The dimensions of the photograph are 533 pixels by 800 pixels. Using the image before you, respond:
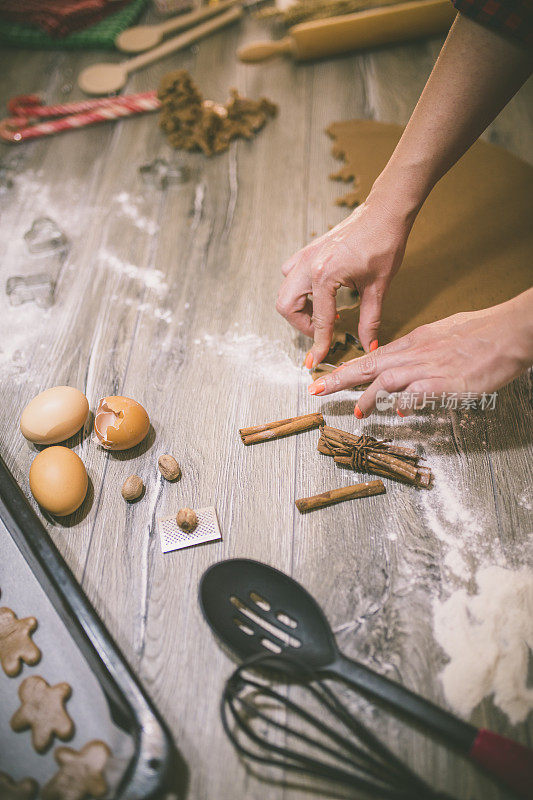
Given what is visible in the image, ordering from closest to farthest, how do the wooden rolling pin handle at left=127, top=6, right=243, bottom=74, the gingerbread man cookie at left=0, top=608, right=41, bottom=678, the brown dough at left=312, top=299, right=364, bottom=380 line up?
the gingerbread man cookie at left=0, top=608, right=41, bottom=678
the brown dough at left=312, top=299, right=364, bottom=380
the wooden rolling pin handle at left=127, top=6, right=243, bottom=74

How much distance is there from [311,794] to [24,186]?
149 centimetres

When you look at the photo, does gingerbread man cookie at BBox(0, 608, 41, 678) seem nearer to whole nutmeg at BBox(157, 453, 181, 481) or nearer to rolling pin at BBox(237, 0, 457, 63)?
whole nutmeg at BBox(157, 453, 181, 481)

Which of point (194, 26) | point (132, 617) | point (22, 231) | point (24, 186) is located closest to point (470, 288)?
point (132, 617)

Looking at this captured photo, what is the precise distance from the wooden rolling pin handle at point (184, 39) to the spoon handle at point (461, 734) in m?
1.79

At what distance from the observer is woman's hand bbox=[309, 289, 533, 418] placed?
762mm

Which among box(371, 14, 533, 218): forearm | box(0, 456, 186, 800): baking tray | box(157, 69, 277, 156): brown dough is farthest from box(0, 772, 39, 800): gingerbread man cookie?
box(157, 69, 277, 156): brown dough

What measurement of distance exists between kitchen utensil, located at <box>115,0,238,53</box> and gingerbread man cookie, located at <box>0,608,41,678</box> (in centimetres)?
173

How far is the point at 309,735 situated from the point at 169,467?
1.45 ft

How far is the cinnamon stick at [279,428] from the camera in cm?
92

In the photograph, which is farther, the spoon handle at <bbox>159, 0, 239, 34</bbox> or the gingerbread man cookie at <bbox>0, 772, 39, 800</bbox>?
the spoon handle at <bbox>159, 0, 239, 34</bbox>

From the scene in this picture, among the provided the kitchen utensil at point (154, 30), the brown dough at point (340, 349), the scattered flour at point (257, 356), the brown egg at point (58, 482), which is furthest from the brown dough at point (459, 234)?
the kitchen utensil at point (154, 30)

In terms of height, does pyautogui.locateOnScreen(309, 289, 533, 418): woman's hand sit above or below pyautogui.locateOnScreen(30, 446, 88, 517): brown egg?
below

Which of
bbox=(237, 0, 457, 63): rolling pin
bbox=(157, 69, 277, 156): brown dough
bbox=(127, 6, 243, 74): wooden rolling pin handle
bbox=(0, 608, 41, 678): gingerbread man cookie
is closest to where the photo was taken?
bbox=(0, 608, 41, 678): gingerbread man cookie

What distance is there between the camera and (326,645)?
2.35ft
